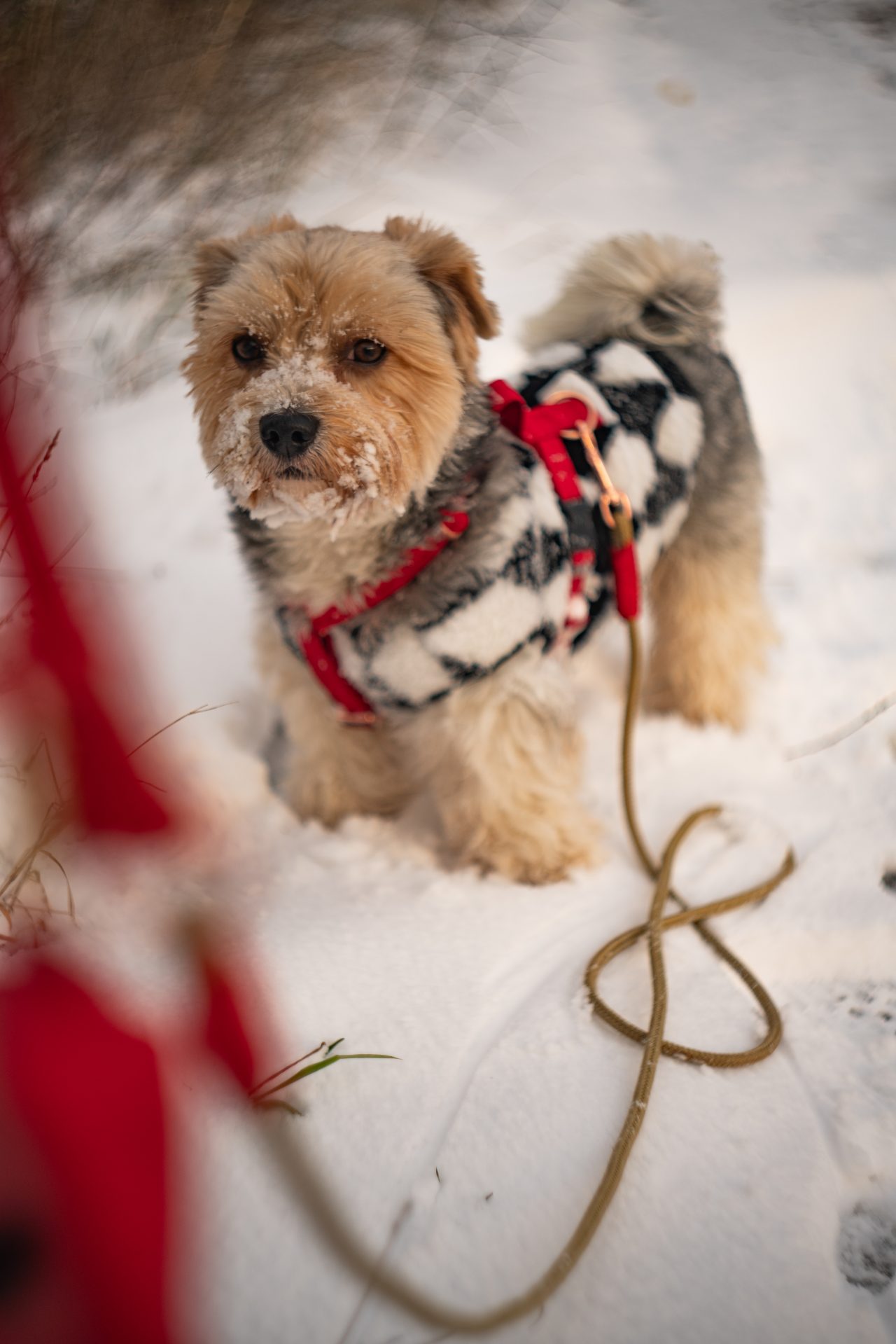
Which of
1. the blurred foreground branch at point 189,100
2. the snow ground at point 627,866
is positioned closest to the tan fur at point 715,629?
the snow ground at point 627,866

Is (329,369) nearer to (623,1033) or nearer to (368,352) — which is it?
(368,352)

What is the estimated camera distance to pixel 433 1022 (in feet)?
5.85

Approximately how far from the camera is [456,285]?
211cm

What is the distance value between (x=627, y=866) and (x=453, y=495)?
1191 millimetres

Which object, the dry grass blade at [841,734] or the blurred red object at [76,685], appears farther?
the dry grass blade at [841,734]

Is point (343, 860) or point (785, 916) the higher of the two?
point (785, 916)

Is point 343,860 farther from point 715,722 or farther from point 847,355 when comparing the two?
point 847,355

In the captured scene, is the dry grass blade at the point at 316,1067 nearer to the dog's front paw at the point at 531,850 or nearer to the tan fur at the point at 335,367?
the dog's front paw at the point at 531,850

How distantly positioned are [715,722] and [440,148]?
8.62 ft

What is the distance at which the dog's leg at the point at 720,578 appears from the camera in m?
2.89

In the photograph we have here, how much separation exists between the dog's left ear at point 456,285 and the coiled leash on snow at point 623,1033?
289 millimetres

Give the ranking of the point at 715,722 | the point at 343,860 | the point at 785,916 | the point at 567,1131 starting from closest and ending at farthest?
the point at 567,1131
the point at 785,916
the point at 343,860
the point at 715,722

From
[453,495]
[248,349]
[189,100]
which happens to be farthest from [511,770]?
[189,100]

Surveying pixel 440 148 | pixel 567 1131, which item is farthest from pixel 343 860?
pixel 440 148
